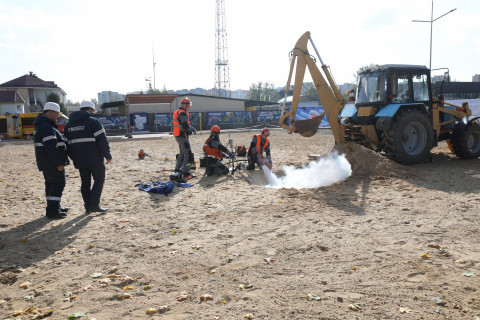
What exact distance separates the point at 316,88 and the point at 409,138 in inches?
116

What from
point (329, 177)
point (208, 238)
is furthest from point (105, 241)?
point (329, 177)

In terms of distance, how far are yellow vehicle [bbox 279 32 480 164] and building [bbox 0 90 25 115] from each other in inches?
1937

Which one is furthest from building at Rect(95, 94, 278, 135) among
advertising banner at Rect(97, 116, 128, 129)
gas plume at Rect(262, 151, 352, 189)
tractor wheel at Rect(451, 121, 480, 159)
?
tractor wheel at Rect(451, 121, 480, 159)

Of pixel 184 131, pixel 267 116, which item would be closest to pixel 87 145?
pixel 184 131

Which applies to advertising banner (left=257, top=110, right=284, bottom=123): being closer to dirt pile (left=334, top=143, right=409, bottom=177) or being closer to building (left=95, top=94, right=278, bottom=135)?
building (left=95, top=94, right=278, bottom=135)

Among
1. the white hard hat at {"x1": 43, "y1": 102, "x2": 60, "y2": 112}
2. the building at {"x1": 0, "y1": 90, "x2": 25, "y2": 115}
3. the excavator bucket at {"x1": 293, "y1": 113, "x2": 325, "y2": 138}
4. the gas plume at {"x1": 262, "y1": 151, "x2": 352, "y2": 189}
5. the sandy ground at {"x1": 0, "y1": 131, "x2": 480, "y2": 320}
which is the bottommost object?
the sandy ground at {"x1": 0, "y1": 131, "x2": 480, "y2": 320}

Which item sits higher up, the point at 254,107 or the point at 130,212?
the point at 254,107

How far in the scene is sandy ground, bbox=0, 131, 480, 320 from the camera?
12.0ft

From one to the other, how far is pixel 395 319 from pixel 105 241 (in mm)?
3918

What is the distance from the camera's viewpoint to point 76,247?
5.36 m

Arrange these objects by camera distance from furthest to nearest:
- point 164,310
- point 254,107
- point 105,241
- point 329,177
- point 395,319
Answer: point 254,107 < point 329,177 < point 105,241 < point 164,310 < point 395,319

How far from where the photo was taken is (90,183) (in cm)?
694

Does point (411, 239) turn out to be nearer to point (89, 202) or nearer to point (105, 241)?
point (105, 241)

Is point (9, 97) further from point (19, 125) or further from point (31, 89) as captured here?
point (19, 125)
